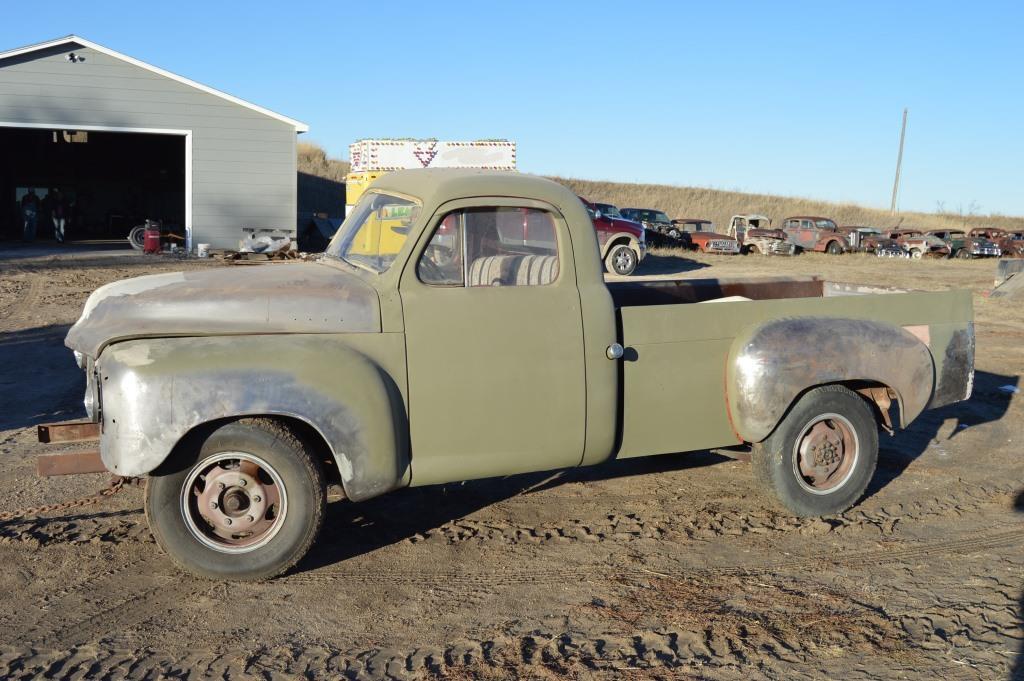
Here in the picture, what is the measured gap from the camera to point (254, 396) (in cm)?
427

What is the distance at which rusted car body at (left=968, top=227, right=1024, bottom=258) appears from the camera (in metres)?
35.0

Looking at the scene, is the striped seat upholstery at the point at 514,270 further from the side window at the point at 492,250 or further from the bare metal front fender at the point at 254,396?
the bare metal front fender at the point at 254,396

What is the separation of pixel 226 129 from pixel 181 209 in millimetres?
11999

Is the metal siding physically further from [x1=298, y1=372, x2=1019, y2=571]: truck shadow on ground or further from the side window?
the side window

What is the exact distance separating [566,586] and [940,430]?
470 cm

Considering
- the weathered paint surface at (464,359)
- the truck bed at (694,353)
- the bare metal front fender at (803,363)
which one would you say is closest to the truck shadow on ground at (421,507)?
the weathered paint surface at (464,359)

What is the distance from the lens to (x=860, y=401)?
5633 millimetres

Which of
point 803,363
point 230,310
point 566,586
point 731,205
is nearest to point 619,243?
point 803,363

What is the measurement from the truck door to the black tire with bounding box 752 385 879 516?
50.5 inches

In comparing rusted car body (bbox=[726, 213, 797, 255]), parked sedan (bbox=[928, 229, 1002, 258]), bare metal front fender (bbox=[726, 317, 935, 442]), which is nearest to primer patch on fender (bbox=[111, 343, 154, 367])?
bare metal front fender (bbox=[726, 317, 935, 442])

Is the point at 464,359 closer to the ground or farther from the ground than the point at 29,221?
farther from the ground

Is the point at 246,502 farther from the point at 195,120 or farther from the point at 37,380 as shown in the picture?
the point at 195,120

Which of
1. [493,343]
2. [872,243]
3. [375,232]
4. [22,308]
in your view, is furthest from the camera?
[872,243]

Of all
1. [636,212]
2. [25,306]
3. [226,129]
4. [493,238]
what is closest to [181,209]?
[226,129]
